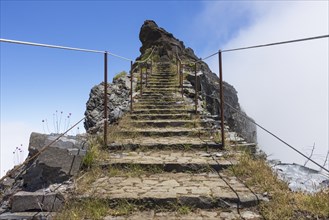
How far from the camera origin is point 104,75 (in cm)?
563

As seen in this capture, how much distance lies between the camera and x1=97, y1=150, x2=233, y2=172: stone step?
4.90 meters

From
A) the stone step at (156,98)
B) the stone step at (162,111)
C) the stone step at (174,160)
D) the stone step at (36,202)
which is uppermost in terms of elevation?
the stone step at (156,98)

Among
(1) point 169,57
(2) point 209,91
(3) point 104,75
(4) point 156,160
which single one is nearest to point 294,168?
(4) point 156,160

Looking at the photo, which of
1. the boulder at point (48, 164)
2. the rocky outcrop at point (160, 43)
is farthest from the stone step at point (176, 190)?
the rocky outcrop at point (160, 43)

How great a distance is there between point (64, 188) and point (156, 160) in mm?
1658

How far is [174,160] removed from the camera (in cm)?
510

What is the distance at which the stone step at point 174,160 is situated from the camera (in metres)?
4.90

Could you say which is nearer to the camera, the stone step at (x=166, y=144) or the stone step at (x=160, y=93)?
the stone step at (x=166, y=144)

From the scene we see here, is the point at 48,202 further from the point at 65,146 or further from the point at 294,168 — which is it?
the point at 294,168

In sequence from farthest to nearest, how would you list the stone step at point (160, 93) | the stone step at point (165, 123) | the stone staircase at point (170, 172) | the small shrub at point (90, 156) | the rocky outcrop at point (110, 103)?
1. the stone step at point (160, 93)
2. the rocky outcrop at point (110, 103)
3. the stone step at point (165, 123)
4. the small shrub at point (90, 156)
5. the stone staircase at point (170, 172)

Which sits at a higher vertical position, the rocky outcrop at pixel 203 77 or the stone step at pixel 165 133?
the rocky outcrop at pixel 203 77

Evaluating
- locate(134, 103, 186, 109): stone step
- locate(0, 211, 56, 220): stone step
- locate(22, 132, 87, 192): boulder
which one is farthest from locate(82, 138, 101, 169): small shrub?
locate(134, 103, 186, 109): stone step

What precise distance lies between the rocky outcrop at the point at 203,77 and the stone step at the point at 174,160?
1.20 m

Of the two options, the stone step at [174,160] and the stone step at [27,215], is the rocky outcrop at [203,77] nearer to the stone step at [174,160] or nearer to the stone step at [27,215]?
the stone step at [174,160]
